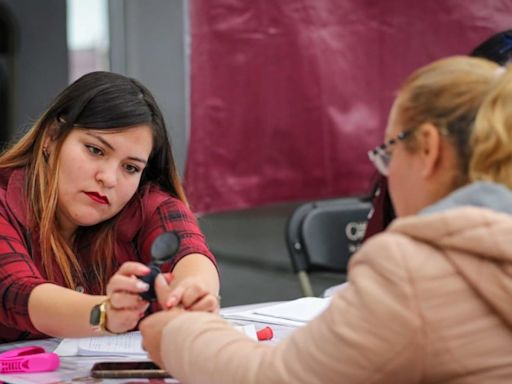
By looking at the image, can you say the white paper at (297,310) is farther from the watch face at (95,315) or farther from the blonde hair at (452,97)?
the blonde hair at (452,97)

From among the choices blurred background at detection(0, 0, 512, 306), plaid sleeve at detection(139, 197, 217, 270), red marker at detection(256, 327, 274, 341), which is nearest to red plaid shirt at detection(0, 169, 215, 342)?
plaid sleeve at detection(139, 197, 217, 270)

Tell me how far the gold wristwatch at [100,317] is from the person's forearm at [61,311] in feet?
0.16

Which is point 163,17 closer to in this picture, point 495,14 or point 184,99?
point 184,99

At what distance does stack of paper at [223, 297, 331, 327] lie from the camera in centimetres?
195

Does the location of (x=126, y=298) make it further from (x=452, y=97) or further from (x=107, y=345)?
(x=452, y=97)

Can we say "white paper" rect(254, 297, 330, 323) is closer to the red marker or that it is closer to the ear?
the red marker

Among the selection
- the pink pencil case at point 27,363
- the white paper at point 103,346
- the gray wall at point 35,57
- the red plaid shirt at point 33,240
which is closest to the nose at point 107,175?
the red plaid shirt at point 33,240

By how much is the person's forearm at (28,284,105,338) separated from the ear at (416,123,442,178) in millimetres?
698

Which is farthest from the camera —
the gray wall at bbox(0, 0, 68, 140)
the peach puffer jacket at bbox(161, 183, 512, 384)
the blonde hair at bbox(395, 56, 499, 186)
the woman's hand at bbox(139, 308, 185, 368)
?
the gray wall at bbox(0, 0, 68, 140)

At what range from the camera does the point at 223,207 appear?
3.41 m

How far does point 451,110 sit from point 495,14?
260 cm

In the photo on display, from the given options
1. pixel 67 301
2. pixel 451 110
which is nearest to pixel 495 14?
pixel 67 301

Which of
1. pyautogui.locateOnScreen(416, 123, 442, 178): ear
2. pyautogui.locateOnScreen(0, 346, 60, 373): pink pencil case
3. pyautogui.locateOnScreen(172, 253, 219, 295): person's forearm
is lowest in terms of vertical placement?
pyautogui.locateOnScreen(0, 346, 60, 373): pink pencil case

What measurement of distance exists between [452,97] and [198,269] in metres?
0.89
